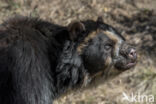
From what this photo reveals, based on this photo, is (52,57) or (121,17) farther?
(121,17)

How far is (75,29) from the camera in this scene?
489cm

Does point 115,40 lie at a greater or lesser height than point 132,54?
greater

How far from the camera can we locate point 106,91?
6.99m

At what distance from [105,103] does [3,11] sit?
11.5 feet

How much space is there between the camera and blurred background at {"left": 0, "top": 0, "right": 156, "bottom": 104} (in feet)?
23.5

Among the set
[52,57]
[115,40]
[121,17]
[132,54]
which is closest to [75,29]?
[52,57]

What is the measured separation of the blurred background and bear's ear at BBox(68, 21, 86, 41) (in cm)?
225

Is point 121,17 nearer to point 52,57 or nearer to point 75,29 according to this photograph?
point 75,29

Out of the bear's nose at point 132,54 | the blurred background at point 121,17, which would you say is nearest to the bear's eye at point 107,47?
the bear's nose at point 132,54

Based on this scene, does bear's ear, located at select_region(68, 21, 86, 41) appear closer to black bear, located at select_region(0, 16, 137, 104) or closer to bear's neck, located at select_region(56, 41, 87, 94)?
black bear, located at select_region(0, 16, 137, 104)

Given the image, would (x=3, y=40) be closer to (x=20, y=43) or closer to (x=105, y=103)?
(x=20, y=43)

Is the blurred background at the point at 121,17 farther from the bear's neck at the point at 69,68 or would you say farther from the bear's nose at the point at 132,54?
the bear's neck at the point at 69,68

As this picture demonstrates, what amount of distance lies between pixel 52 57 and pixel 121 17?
4.30 meters

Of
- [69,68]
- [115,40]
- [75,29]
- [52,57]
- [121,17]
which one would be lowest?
[69,68]
